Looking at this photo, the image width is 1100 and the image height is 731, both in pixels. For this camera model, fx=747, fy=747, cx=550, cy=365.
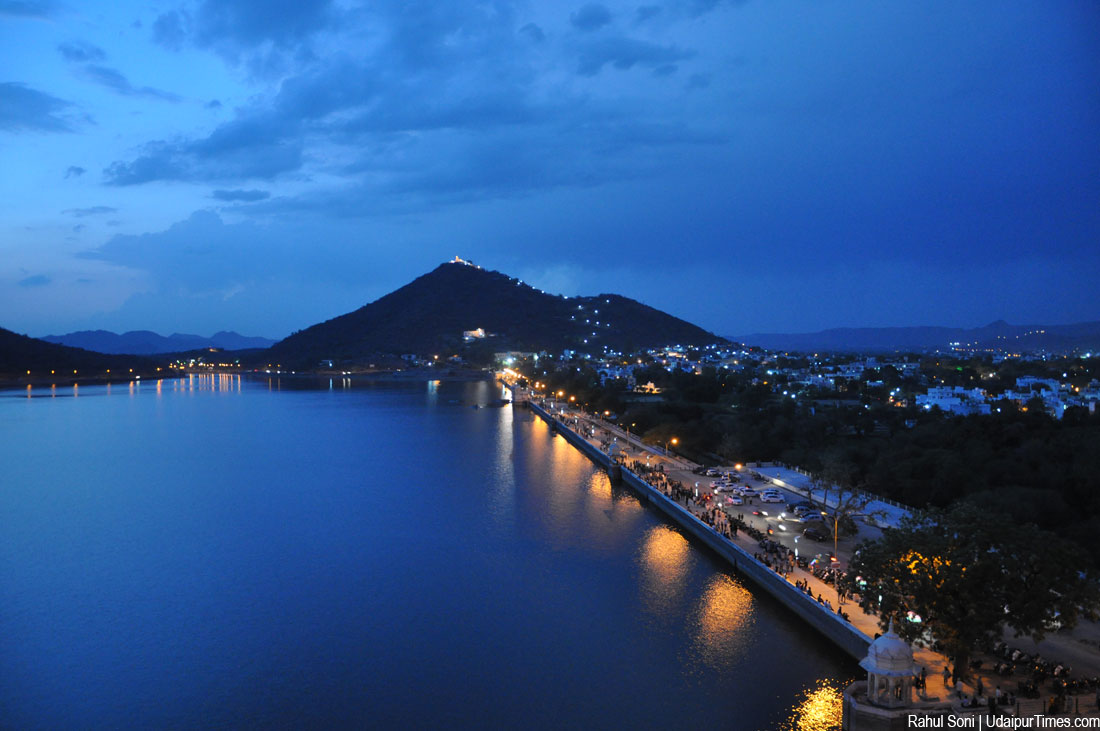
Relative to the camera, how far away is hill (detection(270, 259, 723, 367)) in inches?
5630

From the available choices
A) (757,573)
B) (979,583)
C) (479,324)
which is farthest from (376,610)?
(479,324)

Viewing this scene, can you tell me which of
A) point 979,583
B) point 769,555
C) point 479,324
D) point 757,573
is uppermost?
point 479,324

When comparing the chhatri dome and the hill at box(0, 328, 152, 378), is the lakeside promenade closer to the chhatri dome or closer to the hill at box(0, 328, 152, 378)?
the chhatri dome

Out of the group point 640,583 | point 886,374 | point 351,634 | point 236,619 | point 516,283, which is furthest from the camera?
point 516,283

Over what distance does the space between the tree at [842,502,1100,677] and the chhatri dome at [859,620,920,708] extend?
87 centimetres

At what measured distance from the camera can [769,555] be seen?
1652 centimetres

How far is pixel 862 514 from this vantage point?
18.8m

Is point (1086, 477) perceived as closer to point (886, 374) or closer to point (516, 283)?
point (886, 374)

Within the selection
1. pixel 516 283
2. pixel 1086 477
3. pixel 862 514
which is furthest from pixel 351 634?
pixel 516 283

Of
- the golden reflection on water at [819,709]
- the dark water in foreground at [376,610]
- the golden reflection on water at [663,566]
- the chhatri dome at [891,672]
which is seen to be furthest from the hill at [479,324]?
the chhatri dome at [891,672]

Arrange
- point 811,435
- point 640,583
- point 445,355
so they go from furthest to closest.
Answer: point 445,355
point 811,435
point 640,583

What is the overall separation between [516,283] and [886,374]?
126 m

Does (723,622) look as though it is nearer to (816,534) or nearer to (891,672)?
(816,534)

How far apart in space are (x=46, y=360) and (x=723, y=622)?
123223mm
